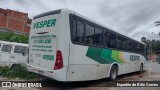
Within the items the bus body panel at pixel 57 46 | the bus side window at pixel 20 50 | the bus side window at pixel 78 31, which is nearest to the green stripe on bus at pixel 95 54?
the bus side window at pixel 78 31

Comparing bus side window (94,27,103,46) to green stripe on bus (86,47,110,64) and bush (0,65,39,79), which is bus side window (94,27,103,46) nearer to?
green stripe on bus (86,47,110,64)

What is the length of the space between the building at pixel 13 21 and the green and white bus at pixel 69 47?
28.7 meters

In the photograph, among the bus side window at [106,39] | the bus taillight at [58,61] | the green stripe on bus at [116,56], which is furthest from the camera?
the green stripe on bus at [116,56]

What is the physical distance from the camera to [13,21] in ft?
125

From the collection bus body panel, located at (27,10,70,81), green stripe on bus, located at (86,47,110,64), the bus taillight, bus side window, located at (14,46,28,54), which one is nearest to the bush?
bus side window, located at (14,46,28,54)

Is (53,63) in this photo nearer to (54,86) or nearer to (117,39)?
(54,86)

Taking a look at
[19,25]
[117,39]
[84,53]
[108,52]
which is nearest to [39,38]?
[84,53]

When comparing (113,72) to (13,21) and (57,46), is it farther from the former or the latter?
(13,21)

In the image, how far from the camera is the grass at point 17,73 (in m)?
10.6

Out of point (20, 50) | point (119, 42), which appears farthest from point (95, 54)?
point (20, 50)

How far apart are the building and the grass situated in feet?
86.3

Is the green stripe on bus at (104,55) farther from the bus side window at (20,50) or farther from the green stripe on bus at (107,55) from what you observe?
the bus side window at (20,50)

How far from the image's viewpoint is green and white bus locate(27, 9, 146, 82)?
26.1 ft

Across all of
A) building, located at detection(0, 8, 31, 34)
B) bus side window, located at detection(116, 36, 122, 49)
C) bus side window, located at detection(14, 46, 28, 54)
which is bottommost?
bus side window, located at detection(14, 46, 28, 54)
